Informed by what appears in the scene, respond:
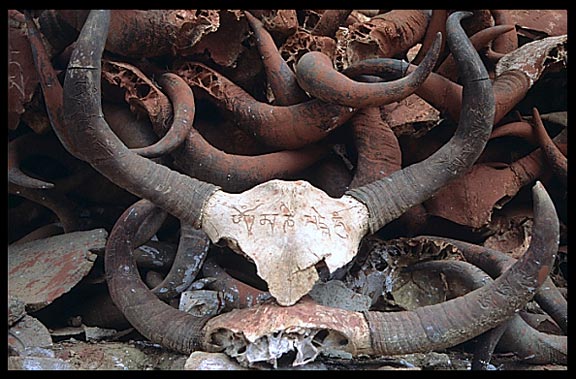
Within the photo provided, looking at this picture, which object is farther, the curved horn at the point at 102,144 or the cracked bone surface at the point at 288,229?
the cracked bone surface at the point at 288,229

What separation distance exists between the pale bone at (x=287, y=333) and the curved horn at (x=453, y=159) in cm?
43

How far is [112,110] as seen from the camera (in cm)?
302

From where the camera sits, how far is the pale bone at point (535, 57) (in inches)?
126

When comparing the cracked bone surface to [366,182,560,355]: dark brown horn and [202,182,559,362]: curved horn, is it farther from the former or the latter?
[366,182,560,355]: dark brown horn

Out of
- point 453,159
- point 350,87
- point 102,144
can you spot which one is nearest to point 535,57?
point 453,159

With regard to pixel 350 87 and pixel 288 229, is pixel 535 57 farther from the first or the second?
pixel 288 229


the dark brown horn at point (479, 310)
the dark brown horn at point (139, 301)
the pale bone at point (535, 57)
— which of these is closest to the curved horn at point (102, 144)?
the dark brown horn at point (139, 301)

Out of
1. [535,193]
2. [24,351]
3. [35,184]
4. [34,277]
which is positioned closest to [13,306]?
[24,351]

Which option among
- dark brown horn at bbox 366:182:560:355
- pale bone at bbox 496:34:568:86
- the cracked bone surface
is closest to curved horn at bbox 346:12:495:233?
the cracked bone surface

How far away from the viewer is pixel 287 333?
2.07 m

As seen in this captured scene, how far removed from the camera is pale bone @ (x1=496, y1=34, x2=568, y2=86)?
3189mm

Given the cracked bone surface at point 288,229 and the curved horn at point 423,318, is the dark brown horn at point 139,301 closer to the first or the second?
the curved horn at point 423,318

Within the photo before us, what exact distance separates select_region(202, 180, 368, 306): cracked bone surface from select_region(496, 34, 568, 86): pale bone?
1264 mm

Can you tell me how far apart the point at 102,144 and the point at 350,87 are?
3.16ft
